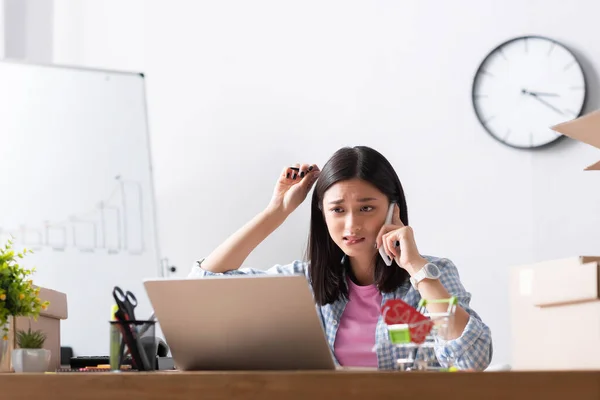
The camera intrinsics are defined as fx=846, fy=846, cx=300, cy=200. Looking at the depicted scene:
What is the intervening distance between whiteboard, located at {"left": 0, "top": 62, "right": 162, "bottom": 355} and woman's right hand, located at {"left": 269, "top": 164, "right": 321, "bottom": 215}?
100 cm

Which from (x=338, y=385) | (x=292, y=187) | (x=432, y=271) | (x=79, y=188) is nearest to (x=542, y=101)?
(x=292, y=187)

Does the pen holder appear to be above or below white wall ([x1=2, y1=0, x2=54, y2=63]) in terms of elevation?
below

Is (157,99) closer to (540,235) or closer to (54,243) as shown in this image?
(54,243)

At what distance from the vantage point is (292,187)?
7.53ft

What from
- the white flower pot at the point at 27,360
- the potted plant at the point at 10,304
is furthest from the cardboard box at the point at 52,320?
the white flower pot at the point at 27,360

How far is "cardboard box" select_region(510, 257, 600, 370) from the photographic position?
5.92 ft

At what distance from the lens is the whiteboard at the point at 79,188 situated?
3105mm

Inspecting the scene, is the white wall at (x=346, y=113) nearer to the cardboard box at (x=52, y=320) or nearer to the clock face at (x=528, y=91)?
the clock face at (x=528, y=91)

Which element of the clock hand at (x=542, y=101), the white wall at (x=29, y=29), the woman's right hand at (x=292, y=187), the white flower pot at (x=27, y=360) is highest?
the white wall at (x=29, y=29)

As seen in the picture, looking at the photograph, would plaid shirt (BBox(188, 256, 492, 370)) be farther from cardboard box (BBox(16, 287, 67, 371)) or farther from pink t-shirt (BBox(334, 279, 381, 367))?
cardboard box (BBox(16, 287, 67, 371))

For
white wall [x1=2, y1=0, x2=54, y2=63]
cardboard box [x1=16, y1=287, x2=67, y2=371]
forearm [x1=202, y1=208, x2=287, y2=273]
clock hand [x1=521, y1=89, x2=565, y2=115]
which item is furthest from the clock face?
cardboard box [x1=16, y1=287, x2=67, y2=371]

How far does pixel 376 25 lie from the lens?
3289 millimetres

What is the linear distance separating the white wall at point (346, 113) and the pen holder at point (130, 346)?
6.72 ft

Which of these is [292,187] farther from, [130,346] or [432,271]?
[130,346]
